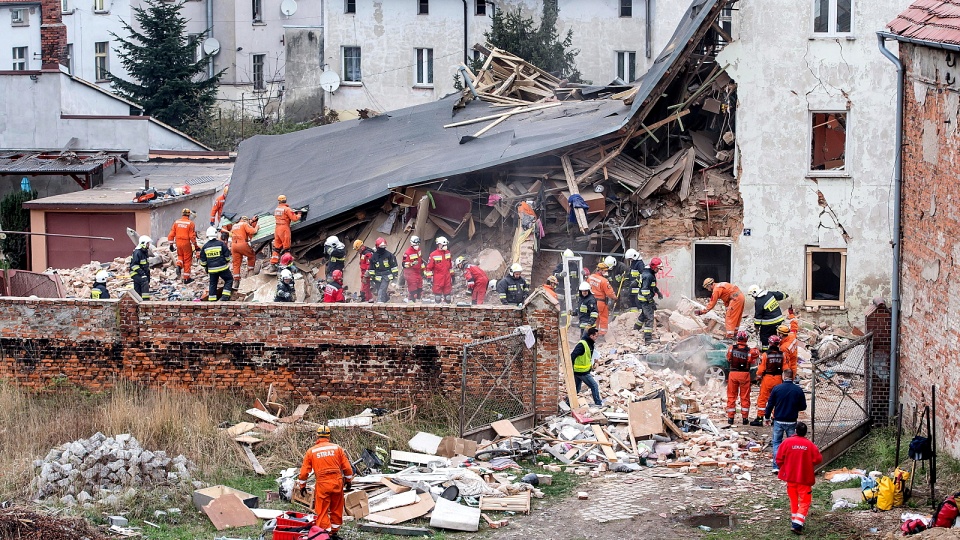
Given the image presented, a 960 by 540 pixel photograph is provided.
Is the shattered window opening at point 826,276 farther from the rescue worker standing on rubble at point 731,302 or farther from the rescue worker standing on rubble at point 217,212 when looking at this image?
the rescue worker standing on rubble at point 217,212

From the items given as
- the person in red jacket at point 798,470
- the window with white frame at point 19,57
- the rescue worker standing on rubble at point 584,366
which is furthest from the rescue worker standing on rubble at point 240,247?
the window with white frame at point 19,57

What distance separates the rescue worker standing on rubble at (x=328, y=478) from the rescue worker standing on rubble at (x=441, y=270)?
884cm

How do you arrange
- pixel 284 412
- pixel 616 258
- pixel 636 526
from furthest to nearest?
pixel 616 258, pixel 284 412, pixel 636 526

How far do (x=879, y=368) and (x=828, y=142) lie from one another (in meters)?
7.19

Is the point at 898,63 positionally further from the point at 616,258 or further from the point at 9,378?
the point at 9,378

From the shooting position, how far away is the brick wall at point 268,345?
17781mm

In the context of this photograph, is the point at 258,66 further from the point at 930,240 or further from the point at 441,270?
the point at 930,240

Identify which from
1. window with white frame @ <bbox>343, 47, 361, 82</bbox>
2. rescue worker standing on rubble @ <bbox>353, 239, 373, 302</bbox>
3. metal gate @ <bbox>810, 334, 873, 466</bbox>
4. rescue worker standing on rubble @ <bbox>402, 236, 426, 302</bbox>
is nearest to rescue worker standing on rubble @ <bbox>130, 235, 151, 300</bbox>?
rescue worker standing on rubble @ <bbox>353, 239, 373, 302</bbox>

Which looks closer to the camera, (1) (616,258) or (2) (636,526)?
(2) (636,526)

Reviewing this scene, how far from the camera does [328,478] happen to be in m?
13.4

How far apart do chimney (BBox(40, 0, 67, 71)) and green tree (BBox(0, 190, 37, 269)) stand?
1558 cm

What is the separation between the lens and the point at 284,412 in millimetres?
18156

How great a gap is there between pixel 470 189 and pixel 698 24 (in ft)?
17.0

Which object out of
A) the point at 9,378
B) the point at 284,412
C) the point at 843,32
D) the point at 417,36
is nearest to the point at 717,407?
the point at 284,412
